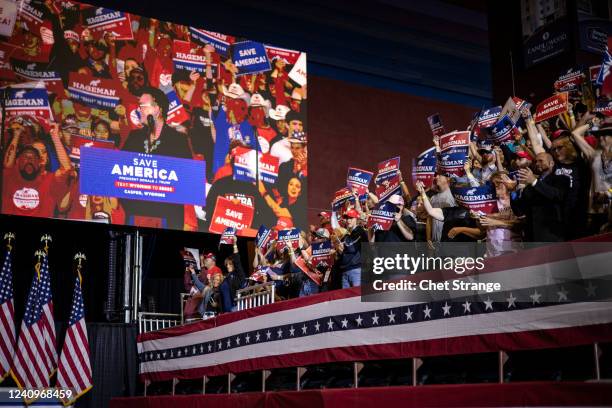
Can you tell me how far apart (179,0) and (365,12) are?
155 inches

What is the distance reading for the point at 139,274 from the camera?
13.1 metres

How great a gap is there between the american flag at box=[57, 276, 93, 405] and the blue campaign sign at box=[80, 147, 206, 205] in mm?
1940

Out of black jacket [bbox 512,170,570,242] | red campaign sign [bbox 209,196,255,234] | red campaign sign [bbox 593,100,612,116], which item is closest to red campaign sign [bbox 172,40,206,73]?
red campaign sign [bbox 209,196,255,234]

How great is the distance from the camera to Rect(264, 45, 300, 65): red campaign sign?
47.6 feet

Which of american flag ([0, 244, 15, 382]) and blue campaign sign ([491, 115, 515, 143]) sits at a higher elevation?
blue campaign sign ([491, 115, 515, 143])

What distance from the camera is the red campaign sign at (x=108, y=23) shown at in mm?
12883

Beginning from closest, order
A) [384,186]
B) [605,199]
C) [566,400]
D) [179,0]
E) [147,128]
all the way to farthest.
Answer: [566,400] < [605,199] < [384,186] < [147,128] < [179,0]

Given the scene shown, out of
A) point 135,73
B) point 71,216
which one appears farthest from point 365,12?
point 71,216

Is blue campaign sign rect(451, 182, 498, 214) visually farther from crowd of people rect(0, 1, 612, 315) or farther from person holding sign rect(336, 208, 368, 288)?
person holding sign rect(336, 208, 368, 288)

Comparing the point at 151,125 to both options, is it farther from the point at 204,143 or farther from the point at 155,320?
the point at 155,320

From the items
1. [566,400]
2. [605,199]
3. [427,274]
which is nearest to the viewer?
[566,400]

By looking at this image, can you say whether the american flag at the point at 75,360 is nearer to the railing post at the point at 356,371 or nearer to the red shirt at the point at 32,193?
the red shirt at the point at 32,193

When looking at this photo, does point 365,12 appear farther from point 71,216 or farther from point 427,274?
point 427,274

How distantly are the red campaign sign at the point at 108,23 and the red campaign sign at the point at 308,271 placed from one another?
241 inches
